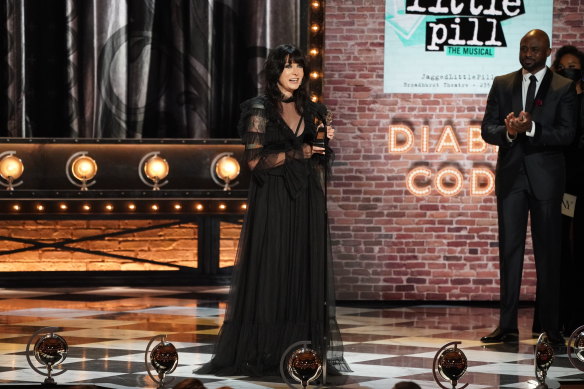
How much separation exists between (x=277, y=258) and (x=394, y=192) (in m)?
2.96

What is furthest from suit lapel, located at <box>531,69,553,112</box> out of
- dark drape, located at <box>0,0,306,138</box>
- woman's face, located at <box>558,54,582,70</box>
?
dark drape, located at <box>0,0,306,138</box>

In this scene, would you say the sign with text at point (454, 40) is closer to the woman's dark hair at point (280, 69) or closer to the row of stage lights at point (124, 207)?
Result: the row of stage lights at point (124, 207)

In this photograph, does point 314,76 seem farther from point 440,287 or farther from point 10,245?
point 10,245

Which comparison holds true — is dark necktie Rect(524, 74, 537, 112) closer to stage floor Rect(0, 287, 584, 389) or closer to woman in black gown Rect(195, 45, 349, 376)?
stage floor Rect(0, 287, 584, 389)

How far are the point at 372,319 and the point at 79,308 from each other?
2.00 meters

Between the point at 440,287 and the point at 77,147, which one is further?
the point at 77,147

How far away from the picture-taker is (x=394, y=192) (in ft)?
25.6

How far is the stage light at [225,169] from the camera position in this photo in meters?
8.93

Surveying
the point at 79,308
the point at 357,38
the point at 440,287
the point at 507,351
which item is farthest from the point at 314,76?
the point at 507,351

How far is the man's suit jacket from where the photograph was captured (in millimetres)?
5949

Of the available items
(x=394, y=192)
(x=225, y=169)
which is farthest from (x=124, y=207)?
(x=394, y=192)

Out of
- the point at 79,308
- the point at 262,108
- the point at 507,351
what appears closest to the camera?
the point at 262,108

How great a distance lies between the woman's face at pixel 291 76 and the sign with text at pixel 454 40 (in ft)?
9.54

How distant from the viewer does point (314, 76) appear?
7734mm
